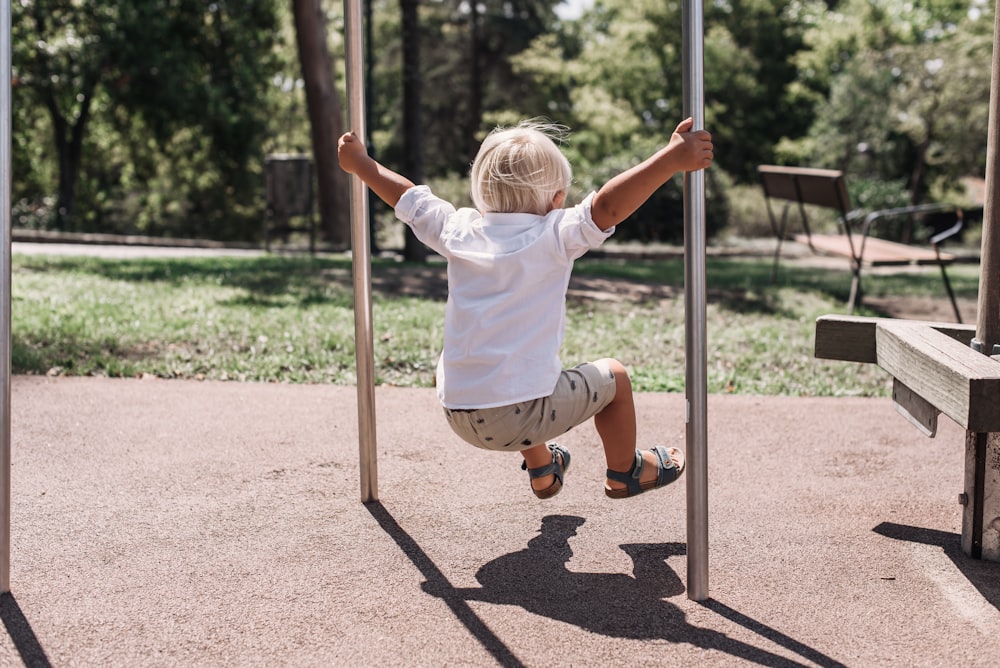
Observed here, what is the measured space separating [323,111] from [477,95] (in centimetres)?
1417

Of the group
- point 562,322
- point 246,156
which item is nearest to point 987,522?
point 562,322

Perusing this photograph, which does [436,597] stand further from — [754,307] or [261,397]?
[754,307]

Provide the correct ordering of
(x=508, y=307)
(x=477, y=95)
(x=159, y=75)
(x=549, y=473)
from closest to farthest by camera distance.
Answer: (x=508, y=307)
(x=549, y=473)
(x=159, y=75)
(x=477, y=95)

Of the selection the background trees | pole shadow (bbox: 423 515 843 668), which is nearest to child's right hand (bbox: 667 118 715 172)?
pole shadow (bbox: 423 515 843 668)

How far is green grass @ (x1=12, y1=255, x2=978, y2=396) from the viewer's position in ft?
18.7

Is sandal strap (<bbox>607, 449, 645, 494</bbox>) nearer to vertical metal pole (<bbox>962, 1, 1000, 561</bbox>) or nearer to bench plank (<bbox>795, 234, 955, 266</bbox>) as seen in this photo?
vertical metal pole (<bbox>962, 1, 1000, 561</bbox>)

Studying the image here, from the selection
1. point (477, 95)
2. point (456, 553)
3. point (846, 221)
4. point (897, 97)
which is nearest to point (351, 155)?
point (456, 553)

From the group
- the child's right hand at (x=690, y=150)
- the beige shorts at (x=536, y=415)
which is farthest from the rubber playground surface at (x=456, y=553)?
the child's right hand at (x=690, y=150)

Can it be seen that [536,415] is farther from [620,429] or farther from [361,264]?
[361,264]

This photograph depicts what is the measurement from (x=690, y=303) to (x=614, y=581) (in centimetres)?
79

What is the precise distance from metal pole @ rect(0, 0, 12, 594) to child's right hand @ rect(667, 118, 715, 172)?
5.35 feet

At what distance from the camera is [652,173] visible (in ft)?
8.18

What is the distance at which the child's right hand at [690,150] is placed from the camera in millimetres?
2398

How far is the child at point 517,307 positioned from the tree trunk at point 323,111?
14177 millimetres
